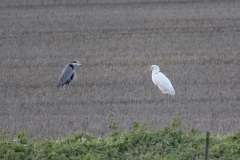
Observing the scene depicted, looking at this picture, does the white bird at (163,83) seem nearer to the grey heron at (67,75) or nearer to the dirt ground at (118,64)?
the dirt ground at (118,64)

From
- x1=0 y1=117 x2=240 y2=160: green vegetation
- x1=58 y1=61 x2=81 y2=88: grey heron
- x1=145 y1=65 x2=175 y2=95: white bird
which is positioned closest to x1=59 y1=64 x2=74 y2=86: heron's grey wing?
x1=58 y1=61 x2=81 y2=88: grey heron

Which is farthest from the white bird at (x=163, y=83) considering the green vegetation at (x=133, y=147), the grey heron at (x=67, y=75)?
the green vegetation at (x=133, y=147)

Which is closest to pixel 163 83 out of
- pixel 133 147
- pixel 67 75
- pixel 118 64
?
pixel 67 75

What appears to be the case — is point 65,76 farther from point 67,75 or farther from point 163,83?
point 163,83

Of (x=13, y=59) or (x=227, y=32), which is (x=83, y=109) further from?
(x=227, y=32)

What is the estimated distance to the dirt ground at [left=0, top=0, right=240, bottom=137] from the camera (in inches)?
416

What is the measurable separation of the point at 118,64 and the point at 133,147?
8.64m

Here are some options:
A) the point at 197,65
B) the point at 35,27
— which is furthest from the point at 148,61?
the point at 35,27

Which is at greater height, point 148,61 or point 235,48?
point 235,48

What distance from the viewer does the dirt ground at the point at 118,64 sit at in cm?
1055

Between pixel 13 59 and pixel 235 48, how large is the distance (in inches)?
268

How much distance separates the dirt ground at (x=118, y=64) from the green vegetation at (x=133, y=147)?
33.8 inches

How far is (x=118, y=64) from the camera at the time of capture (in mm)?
16047

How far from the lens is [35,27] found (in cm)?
2294
